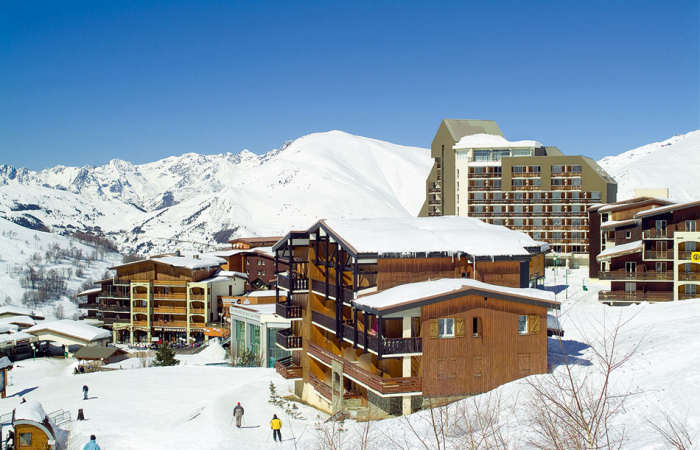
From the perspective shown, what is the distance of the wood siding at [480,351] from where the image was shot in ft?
84.1

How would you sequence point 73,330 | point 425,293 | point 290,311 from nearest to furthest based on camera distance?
point 425,293 < point 290,311 < point 73,330

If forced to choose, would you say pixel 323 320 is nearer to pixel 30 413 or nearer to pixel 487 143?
pixel 30 413

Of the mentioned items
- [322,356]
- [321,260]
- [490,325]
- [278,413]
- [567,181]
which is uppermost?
[567,181]

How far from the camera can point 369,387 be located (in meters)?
26.7

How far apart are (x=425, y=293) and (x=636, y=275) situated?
1354 inches

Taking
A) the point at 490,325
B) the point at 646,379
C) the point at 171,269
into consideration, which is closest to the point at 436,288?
the point at 490,325

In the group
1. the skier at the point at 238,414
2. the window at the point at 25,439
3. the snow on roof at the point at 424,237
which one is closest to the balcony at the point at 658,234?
the snow on roof at the point at 424,237

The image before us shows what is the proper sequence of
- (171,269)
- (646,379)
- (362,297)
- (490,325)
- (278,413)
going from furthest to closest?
(171,269)
(278,413)
(362,297)
(490,325)
(646,379)

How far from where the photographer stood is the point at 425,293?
25781 mm

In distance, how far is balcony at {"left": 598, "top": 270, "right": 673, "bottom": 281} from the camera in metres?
51.6

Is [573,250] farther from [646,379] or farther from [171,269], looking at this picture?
[646,379]

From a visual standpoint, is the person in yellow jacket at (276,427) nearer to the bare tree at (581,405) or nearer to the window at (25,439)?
the window at (25,439)

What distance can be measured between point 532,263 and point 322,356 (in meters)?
28.7

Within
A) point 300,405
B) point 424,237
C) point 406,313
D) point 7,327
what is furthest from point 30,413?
point 7,327
